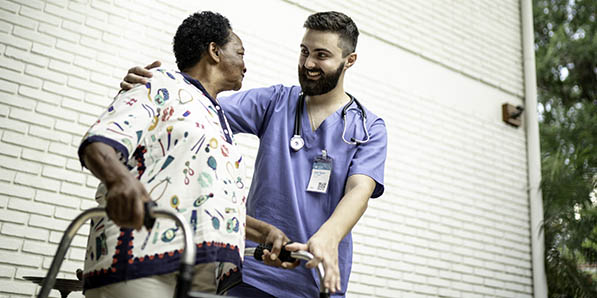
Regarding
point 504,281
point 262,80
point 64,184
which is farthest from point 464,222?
point 64,184

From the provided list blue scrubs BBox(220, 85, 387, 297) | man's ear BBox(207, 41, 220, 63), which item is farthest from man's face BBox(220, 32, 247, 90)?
blue scrubs BBox(220, 85, 387, 297)

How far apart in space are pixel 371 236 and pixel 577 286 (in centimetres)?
224

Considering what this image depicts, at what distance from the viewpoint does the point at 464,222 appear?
5.23 m

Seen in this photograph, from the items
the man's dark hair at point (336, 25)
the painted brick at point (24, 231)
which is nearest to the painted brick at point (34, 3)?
the painted brick at point (24, 231)

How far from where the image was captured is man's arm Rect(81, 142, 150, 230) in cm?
112

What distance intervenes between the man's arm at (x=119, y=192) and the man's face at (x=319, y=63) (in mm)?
965

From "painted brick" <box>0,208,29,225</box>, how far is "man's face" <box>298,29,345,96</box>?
6.96 ft

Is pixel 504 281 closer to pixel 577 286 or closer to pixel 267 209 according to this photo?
pixel 577 286

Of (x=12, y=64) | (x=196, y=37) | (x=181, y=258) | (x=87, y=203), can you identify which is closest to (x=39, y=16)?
(x=12, y=64)

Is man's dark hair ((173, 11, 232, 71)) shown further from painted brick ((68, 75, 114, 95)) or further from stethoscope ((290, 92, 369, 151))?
painted brick ((68, 75, 114, 95))

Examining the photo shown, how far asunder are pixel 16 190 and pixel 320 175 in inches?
88.5

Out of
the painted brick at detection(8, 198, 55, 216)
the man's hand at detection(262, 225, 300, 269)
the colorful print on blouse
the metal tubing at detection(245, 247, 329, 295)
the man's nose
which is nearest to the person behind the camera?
the colorful print on blouse

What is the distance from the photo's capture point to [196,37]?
1.76 metres

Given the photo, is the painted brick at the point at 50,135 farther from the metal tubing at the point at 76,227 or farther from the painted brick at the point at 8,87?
the metal tubing at the point at 76,227
